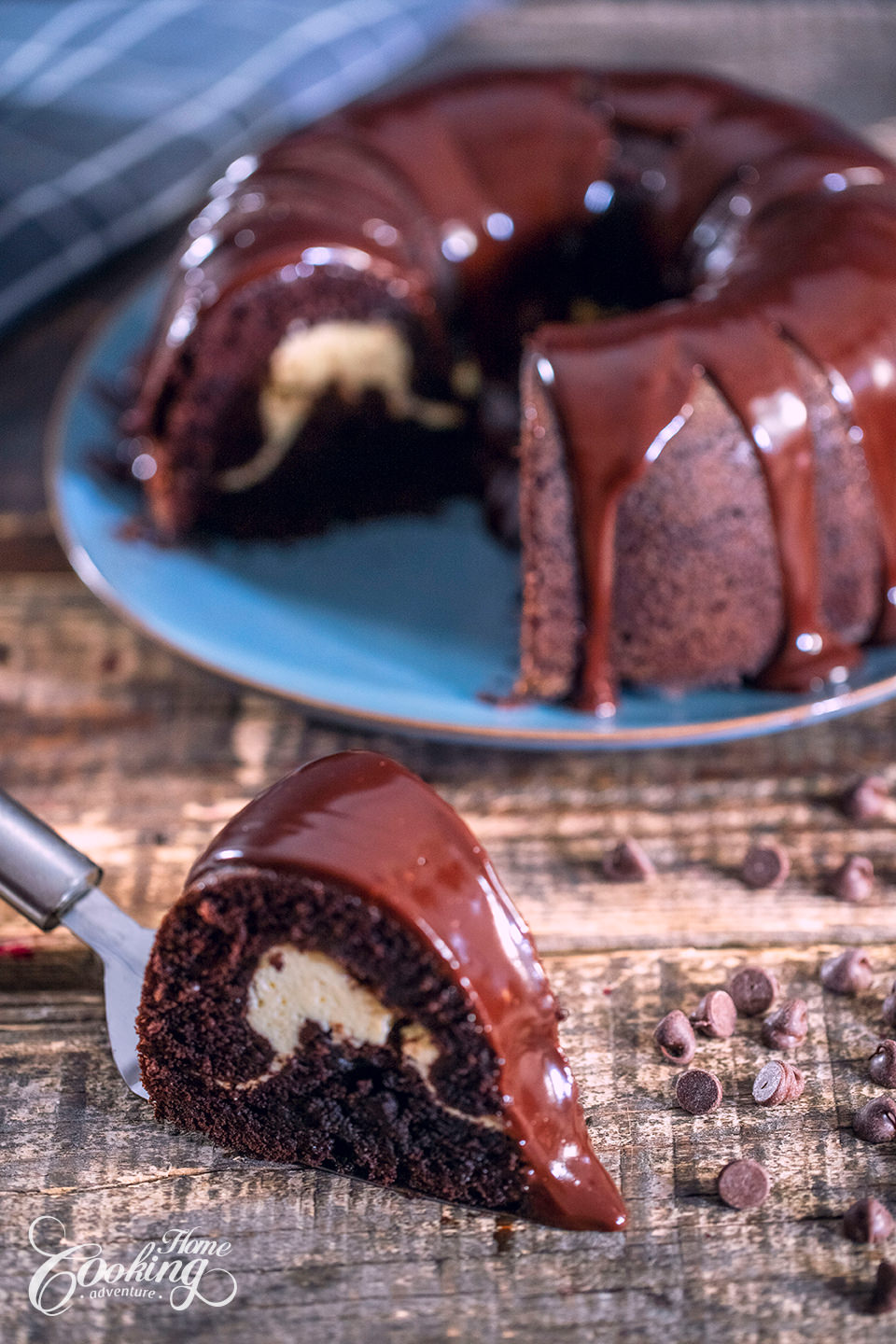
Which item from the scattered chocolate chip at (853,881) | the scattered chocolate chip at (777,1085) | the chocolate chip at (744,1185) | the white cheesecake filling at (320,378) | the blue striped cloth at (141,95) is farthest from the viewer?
the blue striped cloth at (141,95)

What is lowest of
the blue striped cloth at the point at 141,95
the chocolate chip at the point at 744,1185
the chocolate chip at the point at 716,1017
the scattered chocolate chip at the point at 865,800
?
the scattered chocolate chip at the point at 865,800

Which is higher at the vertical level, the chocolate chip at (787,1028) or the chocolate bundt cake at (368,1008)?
the chocolate bundt cake at (368,1008)

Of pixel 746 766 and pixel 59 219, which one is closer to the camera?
pixel 746 766

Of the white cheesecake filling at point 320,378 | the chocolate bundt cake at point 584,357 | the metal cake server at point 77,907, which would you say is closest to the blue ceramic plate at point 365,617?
the chocolate bundt cake at point 584,357

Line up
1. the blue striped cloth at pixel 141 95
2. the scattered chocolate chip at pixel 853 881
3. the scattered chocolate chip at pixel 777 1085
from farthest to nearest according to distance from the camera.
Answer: the blue striped cloth at pixel 141 95 < the scattered chocolate chip at pixel 853 881 < the scattered chocolate chip at pixel 777 1085

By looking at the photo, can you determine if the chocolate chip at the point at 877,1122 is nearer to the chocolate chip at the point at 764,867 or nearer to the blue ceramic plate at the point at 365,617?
the chocolate chip at the point at 764,867

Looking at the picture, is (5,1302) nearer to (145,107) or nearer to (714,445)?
(714,445)

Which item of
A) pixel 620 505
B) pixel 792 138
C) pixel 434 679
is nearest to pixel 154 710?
pixel 434 679

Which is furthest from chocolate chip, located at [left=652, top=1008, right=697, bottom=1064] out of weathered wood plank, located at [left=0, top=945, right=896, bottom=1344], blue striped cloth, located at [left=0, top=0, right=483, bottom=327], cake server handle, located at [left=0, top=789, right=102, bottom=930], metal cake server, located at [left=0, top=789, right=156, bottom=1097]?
blue striped cloth, located at [left=0, top=0, right=483, bottom=327]
